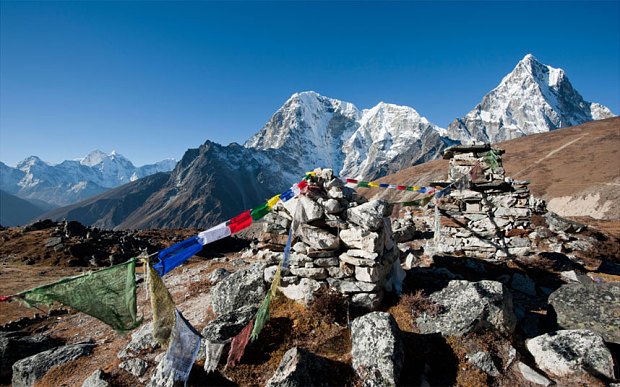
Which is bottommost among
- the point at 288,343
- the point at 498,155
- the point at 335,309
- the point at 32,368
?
the point at 32,368

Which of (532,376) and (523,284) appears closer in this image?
(532,376)

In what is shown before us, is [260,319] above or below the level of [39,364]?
above

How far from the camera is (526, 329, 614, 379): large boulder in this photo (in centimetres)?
471

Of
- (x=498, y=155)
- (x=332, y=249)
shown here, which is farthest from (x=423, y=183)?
(x=332, y=249)

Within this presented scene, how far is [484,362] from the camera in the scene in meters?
5.08

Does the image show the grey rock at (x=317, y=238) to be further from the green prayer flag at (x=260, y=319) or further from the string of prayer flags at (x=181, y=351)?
the string of prayer flags at (x=181, y=351)

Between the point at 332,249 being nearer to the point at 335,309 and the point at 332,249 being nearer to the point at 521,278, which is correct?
the point at 335,309

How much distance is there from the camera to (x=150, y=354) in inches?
265

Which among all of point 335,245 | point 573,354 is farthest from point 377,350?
point 573,354

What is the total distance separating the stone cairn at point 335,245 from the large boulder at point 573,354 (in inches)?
128

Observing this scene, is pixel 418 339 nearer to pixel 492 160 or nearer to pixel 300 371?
pixel 300 371

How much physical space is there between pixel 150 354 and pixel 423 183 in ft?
345

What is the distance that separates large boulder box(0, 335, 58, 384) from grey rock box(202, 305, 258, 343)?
6.21 meters

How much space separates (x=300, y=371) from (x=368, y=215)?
3.75 meters
